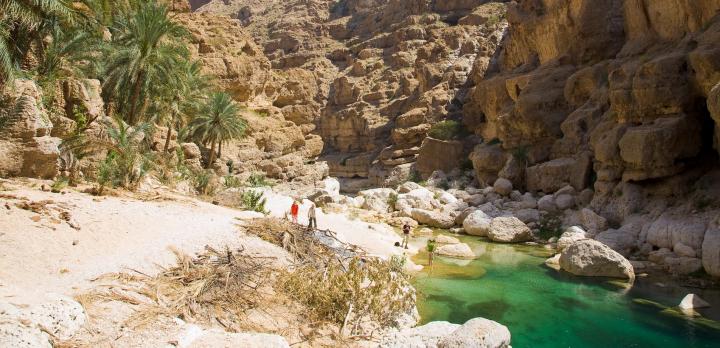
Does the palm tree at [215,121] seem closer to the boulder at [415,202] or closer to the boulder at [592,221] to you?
the boulder at [415,202]

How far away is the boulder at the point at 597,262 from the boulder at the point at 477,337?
335 inches

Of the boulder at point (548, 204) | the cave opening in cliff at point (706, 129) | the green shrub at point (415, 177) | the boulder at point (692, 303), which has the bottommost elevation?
the boulder at point (692, 303)

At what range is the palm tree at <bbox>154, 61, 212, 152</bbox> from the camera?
26.3m

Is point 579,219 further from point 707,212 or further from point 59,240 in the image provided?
point 59,240

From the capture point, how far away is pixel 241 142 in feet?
132

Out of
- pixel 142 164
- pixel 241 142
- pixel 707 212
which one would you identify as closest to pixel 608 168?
pixel 707 212

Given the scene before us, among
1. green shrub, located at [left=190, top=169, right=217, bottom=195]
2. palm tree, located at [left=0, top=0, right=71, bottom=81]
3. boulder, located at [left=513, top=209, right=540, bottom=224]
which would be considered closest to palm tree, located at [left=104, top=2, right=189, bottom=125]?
green shrub, located at [left=190, top=169, right=217, bottom=195]

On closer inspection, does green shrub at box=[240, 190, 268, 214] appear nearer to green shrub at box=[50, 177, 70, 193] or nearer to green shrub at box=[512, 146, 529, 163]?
green shrub at box=[50, 177, 70, 193]

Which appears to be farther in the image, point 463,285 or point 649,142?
point 649,142

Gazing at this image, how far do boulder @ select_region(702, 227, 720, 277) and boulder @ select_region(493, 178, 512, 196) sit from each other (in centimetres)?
1520

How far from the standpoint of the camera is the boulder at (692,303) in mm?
11352

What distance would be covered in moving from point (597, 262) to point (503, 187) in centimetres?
1572

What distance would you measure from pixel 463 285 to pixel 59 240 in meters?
10.1

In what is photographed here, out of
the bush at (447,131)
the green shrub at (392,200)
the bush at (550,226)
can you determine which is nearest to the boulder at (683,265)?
the bush at (550,226)
